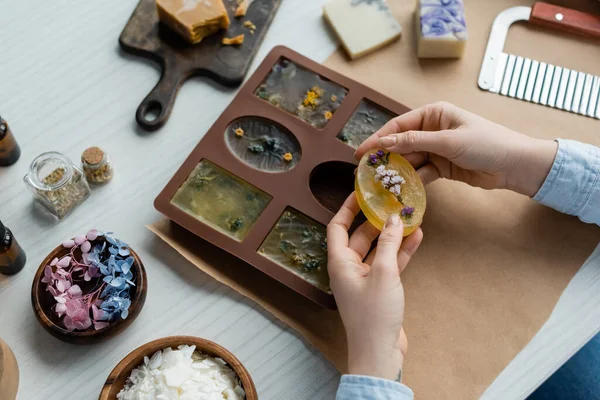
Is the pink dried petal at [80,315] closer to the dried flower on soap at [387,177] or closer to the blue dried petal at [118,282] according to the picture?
the blue dried petal at [118,282]

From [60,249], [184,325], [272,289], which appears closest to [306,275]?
[272,289]

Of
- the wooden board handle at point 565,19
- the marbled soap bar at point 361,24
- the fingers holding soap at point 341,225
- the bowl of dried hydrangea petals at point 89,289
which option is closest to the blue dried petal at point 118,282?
the bowl of dried hydrangea petals at point 89,289

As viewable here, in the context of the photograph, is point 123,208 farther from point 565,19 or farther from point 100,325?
point 565,19

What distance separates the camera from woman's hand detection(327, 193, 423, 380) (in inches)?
35.9

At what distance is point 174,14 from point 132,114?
197 mm

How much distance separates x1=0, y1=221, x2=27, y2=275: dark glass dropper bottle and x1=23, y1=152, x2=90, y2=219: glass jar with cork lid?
0.08 m

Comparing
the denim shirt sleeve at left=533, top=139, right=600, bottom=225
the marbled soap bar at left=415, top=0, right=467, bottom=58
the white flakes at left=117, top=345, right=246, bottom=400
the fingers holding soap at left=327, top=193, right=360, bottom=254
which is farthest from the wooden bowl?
the marbled soap bar at left=415, top=0, right=467, bottom=58

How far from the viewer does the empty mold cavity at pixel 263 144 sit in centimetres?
111

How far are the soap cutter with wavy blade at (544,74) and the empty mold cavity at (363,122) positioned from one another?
23cm

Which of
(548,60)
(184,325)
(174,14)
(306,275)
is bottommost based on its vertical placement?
(184,325)

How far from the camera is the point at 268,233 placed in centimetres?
105

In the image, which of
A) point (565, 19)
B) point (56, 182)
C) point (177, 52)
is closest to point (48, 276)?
point (56, 182)

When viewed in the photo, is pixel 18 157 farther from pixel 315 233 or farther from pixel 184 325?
pixel 315 233

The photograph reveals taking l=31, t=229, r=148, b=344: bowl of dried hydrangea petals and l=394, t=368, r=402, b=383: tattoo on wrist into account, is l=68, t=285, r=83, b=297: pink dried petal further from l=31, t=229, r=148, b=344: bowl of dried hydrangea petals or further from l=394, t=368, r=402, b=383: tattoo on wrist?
l=394, t=368, r=402, b=383: tattoo on wrist
